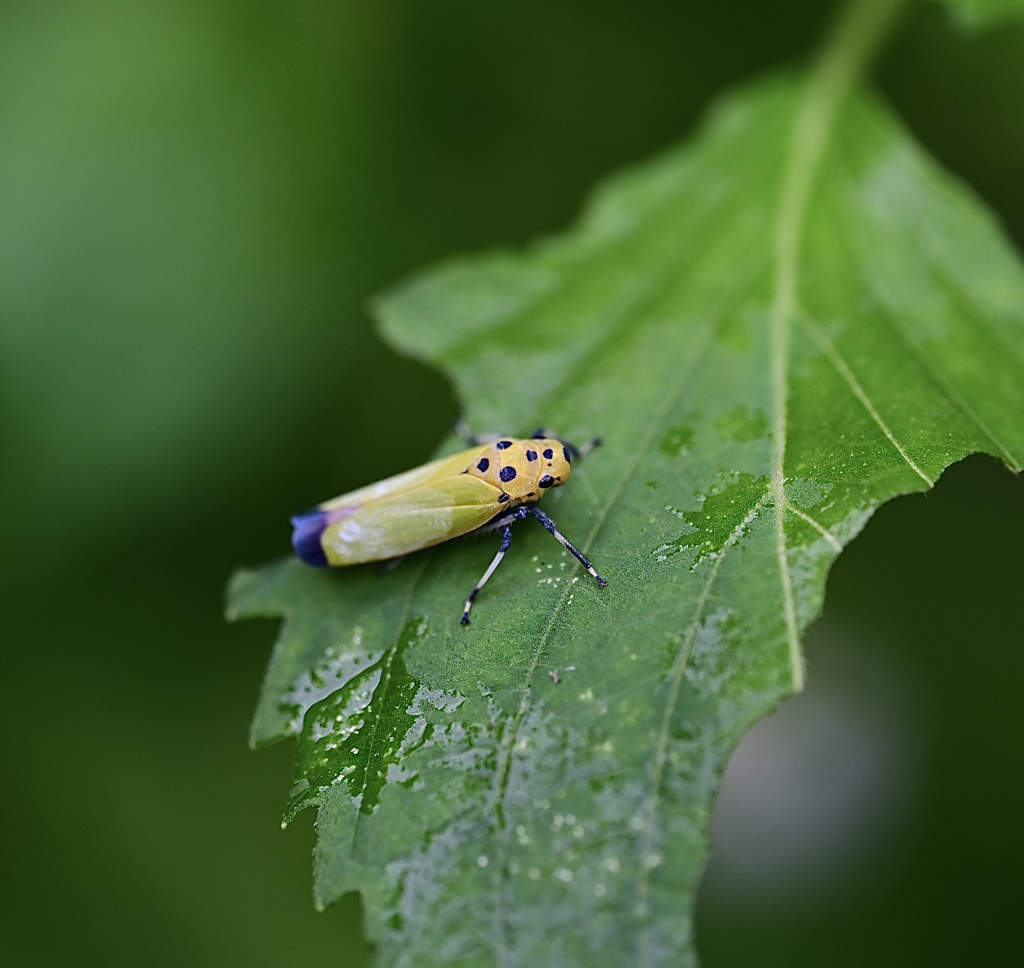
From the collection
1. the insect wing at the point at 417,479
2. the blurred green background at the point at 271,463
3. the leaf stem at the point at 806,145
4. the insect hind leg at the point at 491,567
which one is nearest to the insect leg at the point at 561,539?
the insect hind leg at the point at 491,567

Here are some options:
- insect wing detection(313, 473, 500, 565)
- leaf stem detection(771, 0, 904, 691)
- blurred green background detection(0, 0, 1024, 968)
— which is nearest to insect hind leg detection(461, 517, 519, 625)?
insect wing detection(313, 473, 500, 565)

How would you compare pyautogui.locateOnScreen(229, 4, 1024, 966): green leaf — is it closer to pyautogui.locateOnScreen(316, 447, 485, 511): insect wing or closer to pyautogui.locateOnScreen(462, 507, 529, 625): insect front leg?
pyautogui.locateOnScreen(462, 507, 529, 625): insect front leg

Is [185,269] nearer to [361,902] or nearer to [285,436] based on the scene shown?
[285,436]

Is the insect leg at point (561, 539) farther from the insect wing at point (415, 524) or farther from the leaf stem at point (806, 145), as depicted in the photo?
the leaf stem at point (806, 145)

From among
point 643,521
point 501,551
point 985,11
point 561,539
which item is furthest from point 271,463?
point 985,11

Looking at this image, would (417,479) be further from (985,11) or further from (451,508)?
(985,11)

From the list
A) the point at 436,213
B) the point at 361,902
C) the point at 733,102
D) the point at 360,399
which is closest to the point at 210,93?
the point at 436,213
